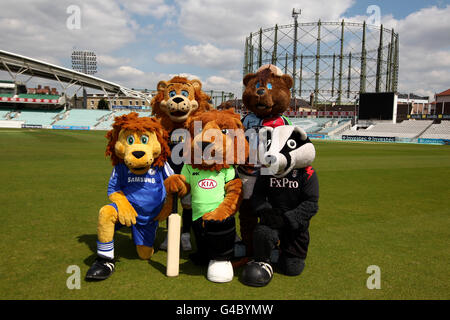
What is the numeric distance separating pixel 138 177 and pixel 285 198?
1.66 metres

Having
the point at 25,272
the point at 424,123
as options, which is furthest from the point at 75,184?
the point at 424,123

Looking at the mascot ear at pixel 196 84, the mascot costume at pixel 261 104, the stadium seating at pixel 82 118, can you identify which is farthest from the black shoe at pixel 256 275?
the stadium seating at pixel 82 118

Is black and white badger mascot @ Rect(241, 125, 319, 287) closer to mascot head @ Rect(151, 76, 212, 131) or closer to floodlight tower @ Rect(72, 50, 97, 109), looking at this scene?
mascot head @ Rect(151, 76, 212, 131)

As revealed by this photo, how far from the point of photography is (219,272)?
9.93ft

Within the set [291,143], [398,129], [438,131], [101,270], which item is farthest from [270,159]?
[398,129]

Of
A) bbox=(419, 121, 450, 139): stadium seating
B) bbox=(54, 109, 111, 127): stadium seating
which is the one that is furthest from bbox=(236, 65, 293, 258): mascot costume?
bbox=(54, 109, 111, 127): stadium seating

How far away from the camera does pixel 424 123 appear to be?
3997 centimetres

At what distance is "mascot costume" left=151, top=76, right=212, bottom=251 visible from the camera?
4.13m

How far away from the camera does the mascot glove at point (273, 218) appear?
3221 mm

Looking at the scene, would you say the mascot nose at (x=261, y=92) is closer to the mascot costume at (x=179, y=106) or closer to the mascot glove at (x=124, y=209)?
the mascot costume at (x=179, y=106)

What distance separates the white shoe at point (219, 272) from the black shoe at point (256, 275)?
5.7 inches

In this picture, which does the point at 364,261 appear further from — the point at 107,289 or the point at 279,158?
the point at 107,289

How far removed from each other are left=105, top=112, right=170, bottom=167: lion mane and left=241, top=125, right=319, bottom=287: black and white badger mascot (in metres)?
1.16
